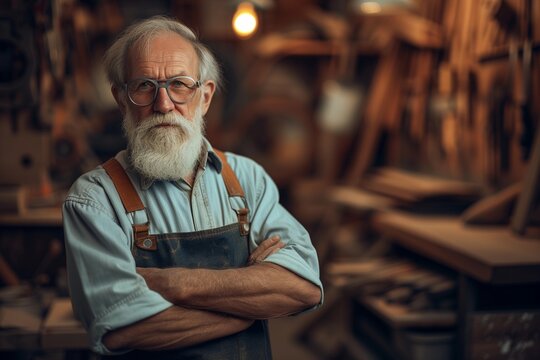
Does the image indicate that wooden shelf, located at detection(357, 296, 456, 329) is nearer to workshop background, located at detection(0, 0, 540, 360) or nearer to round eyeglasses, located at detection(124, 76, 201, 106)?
workshop background, located at detection(0, 0, 540, 360)

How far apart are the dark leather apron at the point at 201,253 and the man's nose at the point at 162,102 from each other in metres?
0.24

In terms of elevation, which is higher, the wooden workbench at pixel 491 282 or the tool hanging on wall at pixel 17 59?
the tool hanging on wall at pixel 17 59

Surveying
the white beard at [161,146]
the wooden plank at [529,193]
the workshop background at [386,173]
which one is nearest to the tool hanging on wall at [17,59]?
the workshop background at [386,173]

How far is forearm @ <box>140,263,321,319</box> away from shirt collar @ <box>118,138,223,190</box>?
0.99ft

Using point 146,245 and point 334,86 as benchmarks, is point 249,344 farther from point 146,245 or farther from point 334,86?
point 334,86

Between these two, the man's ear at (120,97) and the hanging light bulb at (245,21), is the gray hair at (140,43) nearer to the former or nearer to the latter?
the man's ear at (120,97)

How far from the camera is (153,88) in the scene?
84.2 inches

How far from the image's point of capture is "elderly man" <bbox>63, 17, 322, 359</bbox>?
1.94 m

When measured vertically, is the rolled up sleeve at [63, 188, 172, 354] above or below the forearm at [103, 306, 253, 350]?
above

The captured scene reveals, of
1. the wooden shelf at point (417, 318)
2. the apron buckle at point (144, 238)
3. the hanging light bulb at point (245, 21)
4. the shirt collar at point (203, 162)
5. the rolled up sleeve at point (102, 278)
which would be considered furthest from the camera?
the hanging light bulb at point (245, 21)

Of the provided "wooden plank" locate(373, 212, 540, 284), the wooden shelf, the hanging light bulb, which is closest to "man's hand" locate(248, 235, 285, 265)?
"wooden plank" locate(373, 212, 540, 284)

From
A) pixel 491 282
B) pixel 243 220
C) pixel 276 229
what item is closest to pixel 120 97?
pixel 243 220

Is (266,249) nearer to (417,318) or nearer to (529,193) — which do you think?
(417,318)

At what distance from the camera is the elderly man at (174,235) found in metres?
1.94
